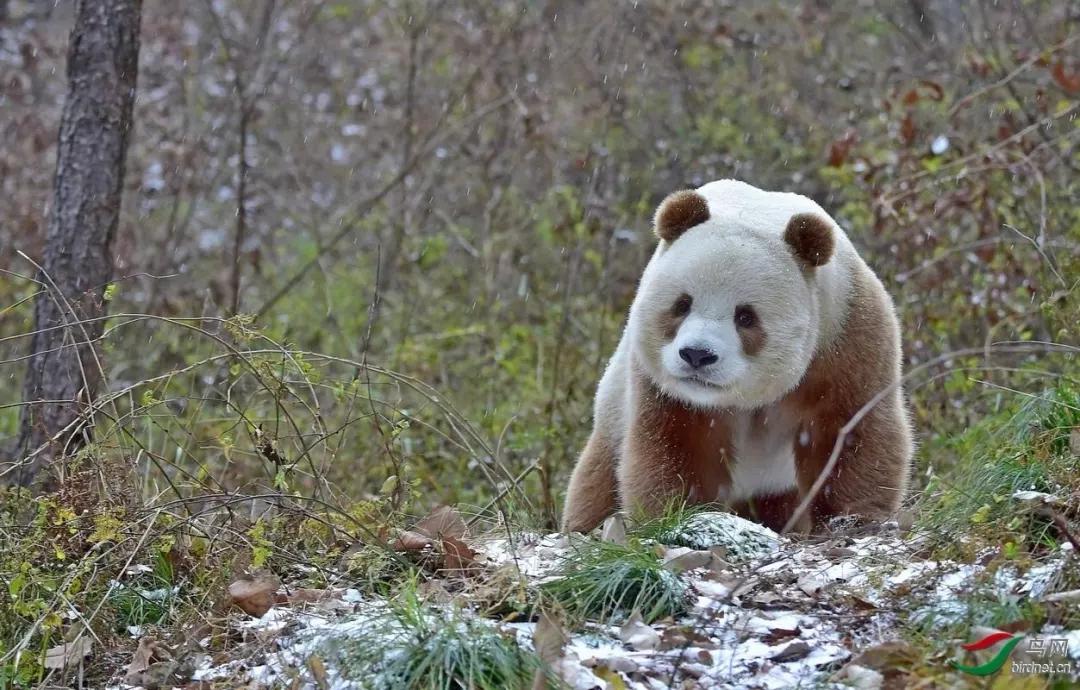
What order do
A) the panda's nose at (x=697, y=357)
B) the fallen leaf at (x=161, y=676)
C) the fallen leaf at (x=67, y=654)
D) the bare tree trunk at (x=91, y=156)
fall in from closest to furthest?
the fallen leaf at (x=161, y=676) < the fallen leaf at (x=67, y=654) < the panda's nose at (x=697, y=357) < the bare tree trunk at (x=91, y=156)

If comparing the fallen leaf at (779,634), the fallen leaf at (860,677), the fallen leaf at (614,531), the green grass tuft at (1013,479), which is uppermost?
the green grass tuft at (1013,479)

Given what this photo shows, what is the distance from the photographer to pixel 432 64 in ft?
37.5

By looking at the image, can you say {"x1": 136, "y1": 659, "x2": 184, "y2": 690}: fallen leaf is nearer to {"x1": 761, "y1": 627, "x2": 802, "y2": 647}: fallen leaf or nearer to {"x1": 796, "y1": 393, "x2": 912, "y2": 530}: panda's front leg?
{"x1": 761, "y1": 627, "x2": 802, "y2": 647}: fallen leaf

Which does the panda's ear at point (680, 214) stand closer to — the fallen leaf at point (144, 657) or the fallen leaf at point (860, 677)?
the fallen leaf at point (860, 677)

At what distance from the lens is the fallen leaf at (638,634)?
3.69 metres

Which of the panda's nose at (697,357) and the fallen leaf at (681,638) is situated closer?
the fallen leaf at (681,638)

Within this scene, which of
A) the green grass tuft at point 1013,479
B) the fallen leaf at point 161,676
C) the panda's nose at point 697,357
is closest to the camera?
the fallen leaf at point 161,676

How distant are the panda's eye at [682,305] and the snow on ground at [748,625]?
104 cm

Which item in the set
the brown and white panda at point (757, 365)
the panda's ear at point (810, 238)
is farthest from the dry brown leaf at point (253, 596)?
the panda's ear at point (810, 238)

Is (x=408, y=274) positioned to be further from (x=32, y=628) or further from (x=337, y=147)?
(x=32, y=628)

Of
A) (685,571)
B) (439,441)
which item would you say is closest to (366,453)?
(439,441)

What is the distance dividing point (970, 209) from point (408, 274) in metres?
4.38

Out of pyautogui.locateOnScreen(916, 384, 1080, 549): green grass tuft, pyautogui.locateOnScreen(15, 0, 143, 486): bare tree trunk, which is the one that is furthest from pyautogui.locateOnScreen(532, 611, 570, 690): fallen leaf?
pyautogui.locateOnScreen(15, 0, 143, 486): bare tree trunk

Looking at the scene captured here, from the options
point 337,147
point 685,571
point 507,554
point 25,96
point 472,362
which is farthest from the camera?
point 337,147
